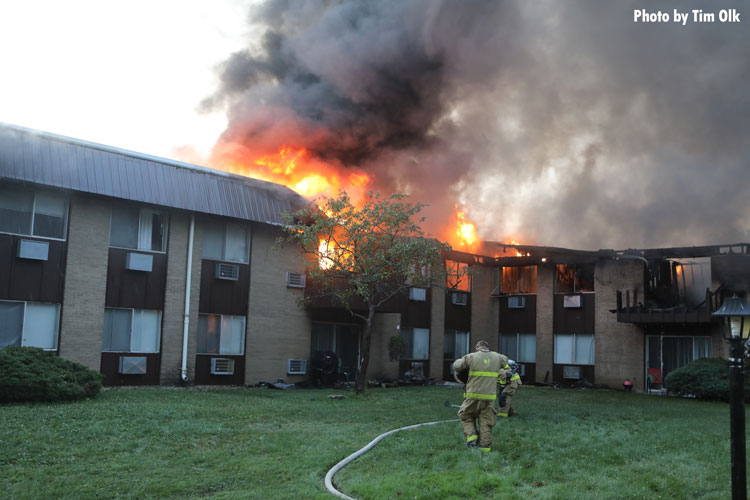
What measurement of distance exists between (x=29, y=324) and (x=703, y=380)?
19.3 meters

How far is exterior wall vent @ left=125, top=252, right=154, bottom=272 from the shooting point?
2002cm

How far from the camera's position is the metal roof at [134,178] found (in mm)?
17938

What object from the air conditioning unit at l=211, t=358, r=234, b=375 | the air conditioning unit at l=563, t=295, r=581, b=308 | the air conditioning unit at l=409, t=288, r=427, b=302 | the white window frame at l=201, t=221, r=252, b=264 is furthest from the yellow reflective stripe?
the air conditioning unit at l=563, t=295, r=581, b=308

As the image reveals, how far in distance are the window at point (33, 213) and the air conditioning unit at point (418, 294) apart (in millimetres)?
13302

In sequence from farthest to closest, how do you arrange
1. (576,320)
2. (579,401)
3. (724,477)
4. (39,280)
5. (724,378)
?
(576,320), (724,378), (579,401), (39,280), (724,477)

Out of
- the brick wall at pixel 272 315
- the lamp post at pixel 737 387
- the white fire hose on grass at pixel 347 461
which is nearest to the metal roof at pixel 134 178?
the brick wall at pixel 272 315

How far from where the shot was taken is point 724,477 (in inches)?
333

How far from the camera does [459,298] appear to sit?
1164 inches

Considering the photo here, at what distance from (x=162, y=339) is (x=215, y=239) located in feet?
11.8

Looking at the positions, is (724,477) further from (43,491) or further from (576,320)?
(576,320)

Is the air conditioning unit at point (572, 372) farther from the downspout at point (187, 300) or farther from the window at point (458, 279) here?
the downspout at point (187, 300)

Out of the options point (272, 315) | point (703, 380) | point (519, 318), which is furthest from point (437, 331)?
point (703, 380)

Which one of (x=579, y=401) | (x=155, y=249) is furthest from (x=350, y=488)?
(x=155, y=249)

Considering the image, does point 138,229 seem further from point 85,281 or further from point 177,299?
point 177,299
